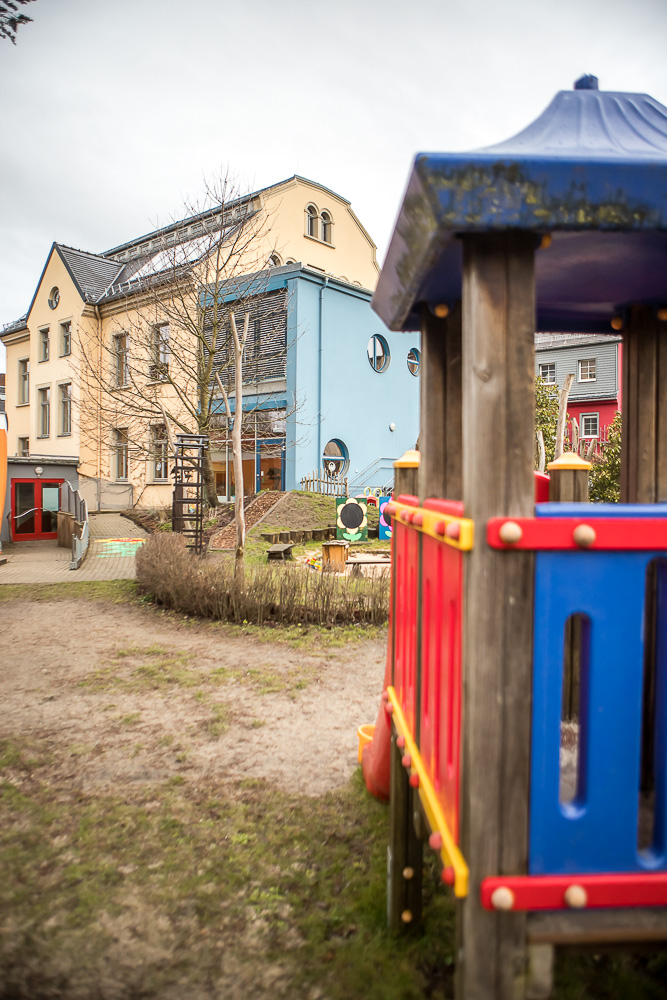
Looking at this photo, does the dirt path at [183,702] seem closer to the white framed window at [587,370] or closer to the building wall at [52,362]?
the building wall at [52,362]

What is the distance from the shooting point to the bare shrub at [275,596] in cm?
821

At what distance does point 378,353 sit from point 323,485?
596cm

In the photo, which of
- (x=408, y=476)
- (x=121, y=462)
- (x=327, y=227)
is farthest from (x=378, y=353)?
(x=408, y=476)

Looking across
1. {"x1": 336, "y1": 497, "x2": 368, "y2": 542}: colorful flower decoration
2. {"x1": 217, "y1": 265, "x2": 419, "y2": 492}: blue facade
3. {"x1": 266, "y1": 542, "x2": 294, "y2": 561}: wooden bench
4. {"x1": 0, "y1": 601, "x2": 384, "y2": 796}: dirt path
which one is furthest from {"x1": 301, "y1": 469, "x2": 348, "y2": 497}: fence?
{"x1": 0, "y1": 601, "x2": 384, "y2": 796}: dirt path

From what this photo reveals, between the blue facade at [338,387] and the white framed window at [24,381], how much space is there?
13.8 metres

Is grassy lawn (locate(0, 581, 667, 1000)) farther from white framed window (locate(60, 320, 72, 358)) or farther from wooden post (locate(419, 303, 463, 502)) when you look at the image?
white framed window (locate(60, 320, 72, 358))

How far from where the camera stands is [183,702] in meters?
5.29

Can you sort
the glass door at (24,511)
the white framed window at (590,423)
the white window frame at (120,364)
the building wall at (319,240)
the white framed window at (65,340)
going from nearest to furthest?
1. the glass door at (24,511)
2. the white window frame at (120,364)
3. the building wall at (319,240)
4. the white framed window at (65,340)
5. the white framed window at (590,423)

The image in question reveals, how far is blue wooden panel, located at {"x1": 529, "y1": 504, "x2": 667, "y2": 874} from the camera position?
4.73ft

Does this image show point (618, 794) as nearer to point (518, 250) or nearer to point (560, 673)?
point (560, 673)

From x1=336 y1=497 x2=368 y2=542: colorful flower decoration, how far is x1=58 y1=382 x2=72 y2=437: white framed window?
15797 mm

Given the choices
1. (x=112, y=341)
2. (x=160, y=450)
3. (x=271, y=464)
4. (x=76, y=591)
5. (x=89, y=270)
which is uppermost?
(x=89, y=270)

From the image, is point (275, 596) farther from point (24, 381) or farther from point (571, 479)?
point (24, 381)

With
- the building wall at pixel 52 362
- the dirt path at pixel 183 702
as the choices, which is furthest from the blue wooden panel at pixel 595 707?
the building wall at pixel 52 362
